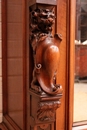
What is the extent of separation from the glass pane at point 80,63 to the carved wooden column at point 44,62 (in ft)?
0.31

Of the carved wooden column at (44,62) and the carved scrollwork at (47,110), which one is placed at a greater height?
the carved wooden column at (44,62)

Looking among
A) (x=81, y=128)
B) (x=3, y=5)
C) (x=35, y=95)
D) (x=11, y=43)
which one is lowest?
(x=81, y=128)

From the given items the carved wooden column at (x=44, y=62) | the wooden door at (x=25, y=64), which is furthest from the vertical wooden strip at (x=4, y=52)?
the carved wooden column at (x=44, y=62)

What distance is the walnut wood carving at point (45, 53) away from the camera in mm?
531

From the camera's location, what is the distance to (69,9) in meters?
0.59

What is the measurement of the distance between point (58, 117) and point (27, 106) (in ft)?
0.29

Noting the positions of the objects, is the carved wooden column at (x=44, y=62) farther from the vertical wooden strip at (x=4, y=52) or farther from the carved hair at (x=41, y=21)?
the vertical wooden strip at (x=4, y=52)

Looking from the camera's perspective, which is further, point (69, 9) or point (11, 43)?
point (11, 43)

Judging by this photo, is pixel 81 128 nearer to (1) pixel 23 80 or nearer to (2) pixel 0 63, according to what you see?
(1) pixel 23 80

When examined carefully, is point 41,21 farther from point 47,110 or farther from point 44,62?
point 47,110

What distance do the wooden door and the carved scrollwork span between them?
0.12 ft

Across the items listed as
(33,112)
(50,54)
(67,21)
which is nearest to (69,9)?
(67,21)

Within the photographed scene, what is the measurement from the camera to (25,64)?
0.62 meters

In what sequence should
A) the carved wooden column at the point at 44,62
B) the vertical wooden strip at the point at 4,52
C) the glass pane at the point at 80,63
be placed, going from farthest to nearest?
the vertical wooden strip at the point at 4,52 < the glass pane at the point at 80,63 < the carved wooden column at the point at 44,62
